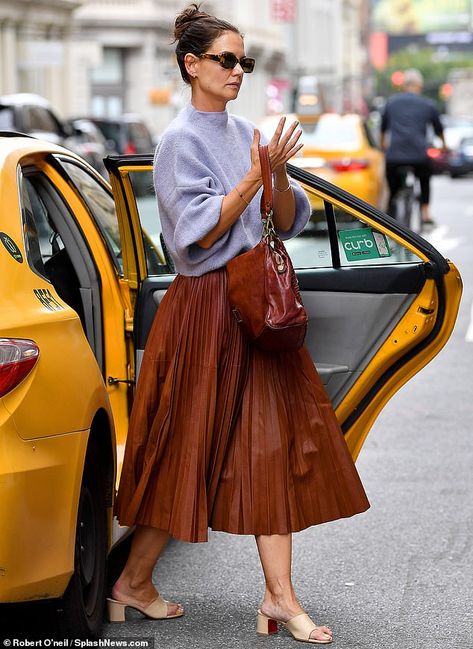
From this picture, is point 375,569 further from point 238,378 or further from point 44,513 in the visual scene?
point 44,513

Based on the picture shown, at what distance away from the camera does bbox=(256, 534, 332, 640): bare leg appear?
427 centimetres

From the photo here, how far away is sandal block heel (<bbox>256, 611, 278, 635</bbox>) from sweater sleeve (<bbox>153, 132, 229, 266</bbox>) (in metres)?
1.09

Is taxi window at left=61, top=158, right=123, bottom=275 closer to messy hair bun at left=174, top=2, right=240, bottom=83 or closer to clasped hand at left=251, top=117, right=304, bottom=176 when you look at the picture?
messy hair bun at left=174, top=2, right=240, bottom=83

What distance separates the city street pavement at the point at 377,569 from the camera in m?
4.44

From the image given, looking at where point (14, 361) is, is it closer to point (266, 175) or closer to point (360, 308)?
point (266, 175)

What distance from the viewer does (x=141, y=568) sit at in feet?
14.7

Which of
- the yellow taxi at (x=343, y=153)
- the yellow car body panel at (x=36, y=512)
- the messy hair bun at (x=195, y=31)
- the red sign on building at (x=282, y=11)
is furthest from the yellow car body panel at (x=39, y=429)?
the red sign on building at (x=282, y=11)

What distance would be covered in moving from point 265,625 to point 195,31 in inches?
69.6

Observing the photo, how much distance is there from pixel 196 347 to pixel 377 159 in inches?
566

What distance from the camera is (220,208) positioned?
4.08 m

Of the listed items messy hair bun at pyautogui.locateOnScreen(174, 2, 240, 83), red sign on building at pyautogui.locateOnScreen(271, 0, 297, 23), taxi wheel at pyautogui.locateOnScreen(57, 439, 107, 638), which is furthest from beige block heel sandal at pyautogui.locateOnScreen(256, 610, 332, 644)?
red sign on building at pyautogui.locateOnScreen(271, 0, 297, 23)

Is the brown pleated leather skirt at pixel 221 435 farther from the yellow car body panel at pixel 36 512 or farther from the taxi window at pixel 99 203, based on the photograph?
the taxi window at pixel 99 203

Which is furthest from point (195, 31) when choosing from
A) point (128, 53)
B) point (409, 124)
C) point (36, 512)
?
point (128, 53)


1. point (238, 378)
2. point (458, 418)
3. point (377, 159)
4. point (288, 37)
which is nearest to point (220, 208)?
point (238, 378)
